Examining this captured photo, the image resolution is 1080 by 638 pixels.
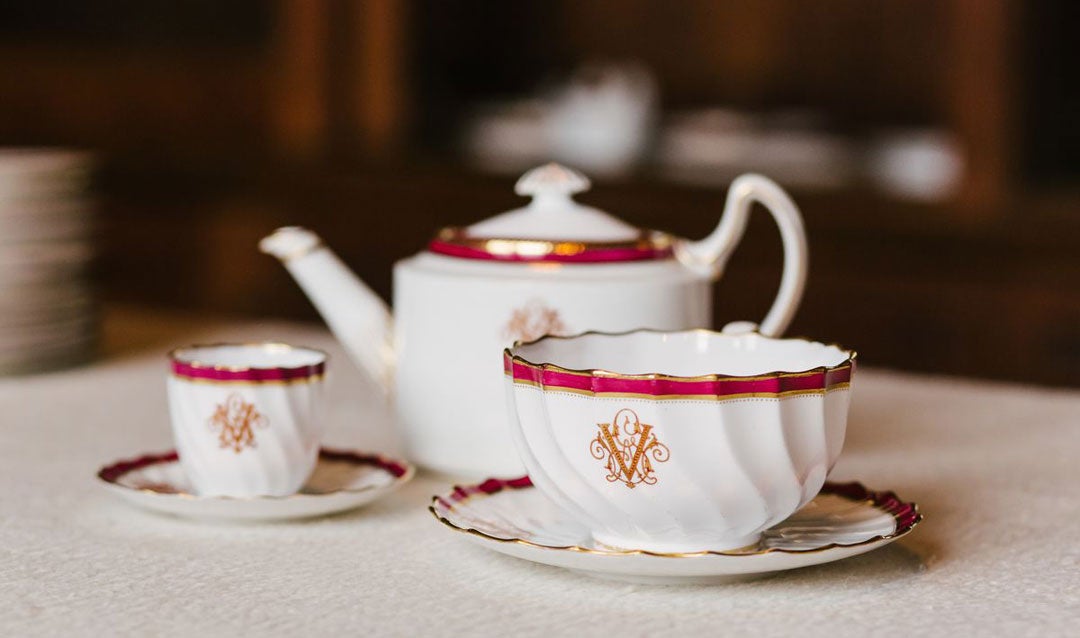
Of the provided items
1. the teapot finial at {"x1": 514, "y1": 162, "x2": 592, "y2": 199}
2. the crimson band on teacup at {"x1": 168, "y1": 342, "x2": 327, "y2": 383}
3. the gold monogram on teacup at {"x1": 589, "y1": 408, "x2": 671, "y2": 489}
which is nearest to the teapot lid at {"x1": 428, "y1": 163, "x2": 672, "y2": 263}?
the teapot finial at {"x1": 514, "y1": 162, "x2": 592, "y2": 199}

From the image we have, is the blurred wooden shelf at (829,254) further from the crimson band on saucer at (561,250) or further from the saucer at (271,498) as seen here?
the saucer at (271,498)

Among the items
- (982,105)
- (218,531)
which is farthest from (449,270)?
(982,105)

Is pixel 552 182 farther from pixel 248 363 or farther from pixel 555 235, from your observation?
pixel 248 363

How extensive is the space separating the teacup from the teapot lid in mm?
186

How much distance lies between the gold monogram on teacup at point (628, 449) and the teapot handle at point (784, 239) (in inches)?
9.6

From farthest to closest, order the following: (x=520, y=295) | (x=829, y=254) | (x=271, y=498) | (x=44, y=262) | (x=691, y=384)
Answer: (x=829, y=254) → (x=44, y=262) → (x=520, y=295) → (x=271, y=498) → (x=691, y=384)

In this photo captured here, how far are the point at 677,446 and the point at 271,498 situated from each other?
0.67 ft

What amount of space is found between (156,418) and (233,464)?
0.28 metres

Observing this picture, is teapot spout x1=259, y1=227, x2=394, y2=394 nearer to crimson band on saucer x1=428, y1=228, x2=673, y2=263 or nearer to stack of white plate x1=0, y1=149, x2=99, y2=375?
crimson band on saucer x1=428, y1=228, x2=673, y2=263

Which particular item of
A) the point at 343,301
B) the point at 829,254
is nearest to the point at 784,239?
the point at 343,301

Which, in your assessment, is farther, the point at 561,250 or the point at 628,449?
the point at 561,250

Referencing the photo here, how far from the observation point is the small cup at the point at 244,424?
0.65m

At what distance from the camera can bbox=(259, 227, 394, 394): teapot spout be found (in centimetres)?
81

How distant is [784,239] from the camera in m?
0.77
